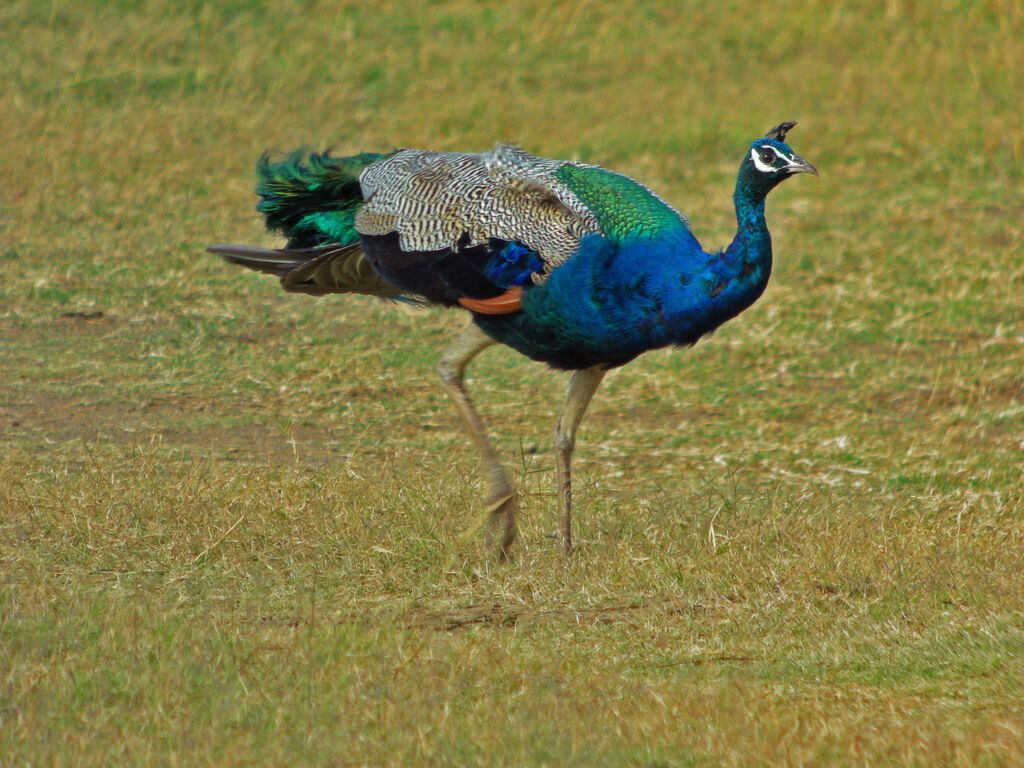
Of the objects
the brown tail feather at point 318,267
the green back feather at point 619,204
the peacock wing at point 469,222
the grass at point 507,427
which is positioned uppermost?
the green back feather at point 619,204

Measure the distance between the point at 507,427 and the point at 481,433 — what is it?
1721 millimetres

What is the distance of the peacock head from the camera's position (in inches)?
185

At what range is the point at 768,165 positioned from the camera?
15.5 ft

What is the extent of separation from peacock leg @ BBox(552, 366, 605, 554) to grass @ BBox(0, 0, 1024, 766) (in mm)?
134

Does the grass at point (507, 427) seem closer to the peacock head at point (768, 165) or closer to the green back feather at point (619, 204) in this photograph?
the green back feather at point (619, 204)

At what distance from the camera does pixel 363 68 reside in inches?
441

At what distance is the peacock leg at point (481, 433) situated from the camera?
4.95m

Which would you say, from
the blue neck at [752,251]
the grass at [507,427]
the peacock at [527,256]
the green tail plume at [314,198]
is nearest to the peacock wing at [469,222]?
the peacock at [527,256]

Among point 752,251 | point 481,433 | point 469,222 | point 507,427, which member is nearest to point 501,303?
point 469,222

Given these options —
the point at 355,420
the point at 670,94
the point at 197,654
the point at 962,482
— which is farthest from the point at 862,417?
the point at 670,94

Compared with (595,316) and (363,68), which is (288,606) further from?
(363,68)

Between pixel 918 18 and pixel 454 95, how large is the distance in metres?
3.57

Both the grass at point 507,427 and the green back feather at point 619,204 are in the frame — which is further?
the green back feather at point 619,204

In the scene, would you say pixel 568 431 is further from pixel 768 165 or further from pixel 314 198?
pixel 314 198
